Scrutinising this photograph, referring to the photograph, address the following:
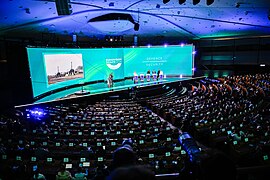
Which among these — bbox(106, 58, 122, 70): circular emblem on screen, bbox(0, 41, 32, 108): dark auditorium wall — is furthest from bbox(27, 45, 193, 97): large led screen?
bbox(0, 41, 32, 108): dark auditorium wall

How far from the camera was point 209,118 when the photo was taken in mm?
12469

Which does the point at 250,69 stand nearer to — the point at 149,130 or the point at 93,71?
the point at 93,71

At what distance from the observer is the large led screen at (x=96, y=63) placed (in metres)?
16.8

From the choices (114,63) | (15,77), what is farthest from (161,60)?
(15,77)

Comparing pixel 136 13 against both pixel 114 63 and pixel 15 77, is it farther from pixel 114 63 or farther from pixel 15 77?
pixel 15 77

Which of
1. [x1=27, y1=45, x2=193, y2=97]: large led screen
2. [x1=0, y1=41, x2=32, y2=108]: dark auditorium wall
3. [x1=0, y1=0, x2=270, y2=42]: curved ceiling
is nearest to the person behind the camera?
[x1=0, y1=0, x2=270, y2=42]: curved ceiling

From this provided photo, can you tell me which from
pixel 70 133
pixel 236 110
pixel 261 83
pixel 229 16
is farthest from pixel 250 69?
pixel 70 133

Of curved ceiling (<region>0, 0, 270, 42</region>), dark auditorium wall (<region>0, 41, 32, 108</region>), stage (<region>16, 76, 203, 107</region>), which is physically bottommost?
stage (<region>16, 76, 203, 107</region>)

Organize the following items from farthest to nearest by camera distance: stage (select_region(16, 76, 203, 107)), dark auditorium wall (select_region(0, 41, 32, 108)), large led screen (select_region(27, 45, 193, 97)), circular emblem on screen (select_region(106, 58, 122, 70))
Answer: circular emblem on screen (select_region(106, 58, 122, 70)) < stage (select_region(16, 76, 203, 107)) < large led screen (select_region(27, 45, 193, 97)) < dark auditorium wall (select_region(0, 41, 32, 108))

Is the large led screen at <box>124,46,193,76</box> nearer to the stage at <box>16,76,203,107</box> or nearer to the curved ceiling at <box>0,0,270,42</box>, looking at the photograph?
the stage at <box>16,76,203,107</box>

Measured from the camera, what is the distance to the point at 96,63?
918 inches

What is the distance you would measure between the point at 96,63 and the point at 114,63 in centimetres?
253

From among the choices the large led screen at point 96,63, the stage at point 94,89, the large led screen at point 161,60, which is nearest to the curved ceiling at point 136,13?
the large led screen at point 96,63

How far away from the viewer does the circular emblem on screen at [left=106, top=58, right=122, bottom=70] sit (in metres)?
24.6
